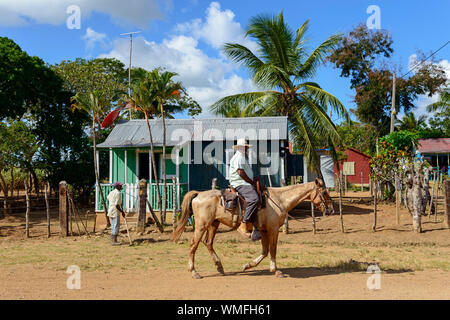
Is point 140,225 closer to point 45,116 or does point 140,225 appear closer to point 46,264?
point 46,264

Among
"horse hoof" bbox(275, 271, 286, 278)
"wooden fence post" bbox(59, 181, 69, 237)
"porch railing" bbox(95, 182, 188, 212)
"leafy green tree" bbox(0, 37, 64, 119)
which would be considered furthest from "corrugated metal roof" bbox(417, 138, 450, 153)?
"horse hoof" bbox(275, 271, 286, 278)

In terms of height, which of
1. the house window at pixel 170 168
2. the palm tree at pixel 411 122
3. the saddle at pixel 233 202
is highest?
the palm tree at pixel 411 122

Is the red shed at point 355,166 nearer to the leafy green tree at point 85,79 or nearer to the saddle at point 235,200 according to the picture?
the leafy green tree at point 85,79

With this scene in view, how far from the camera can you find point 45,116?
22.7 meters

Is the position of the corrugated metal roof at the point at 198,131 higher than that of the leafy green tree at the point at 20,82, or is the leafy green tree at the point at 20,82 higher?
the leafy green tree at the point at 20,82

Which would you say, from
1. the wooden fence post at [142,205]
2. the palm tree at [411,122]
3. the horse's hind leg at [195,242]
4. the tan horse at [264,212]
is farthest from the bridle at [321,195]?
the palm tree at [411,122]

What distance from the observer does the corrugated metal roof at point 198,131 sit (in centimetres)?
1582

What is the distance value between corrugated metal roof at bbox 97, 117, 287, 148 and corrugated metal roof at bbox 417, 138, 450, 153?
18385 millimetres

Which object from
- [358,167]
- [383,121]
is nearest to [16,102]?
[383,121]

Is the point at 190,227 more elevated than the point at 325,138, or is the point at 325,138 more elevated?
the point at 325,138

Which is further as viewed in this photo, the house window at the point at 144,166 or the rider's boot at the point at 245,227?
the house window at the point at 144,166

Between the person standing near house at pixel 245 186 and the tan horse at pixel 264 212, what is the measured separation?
0.19 metres

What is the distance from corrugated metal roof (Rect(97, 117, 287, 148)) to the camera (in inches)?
623
